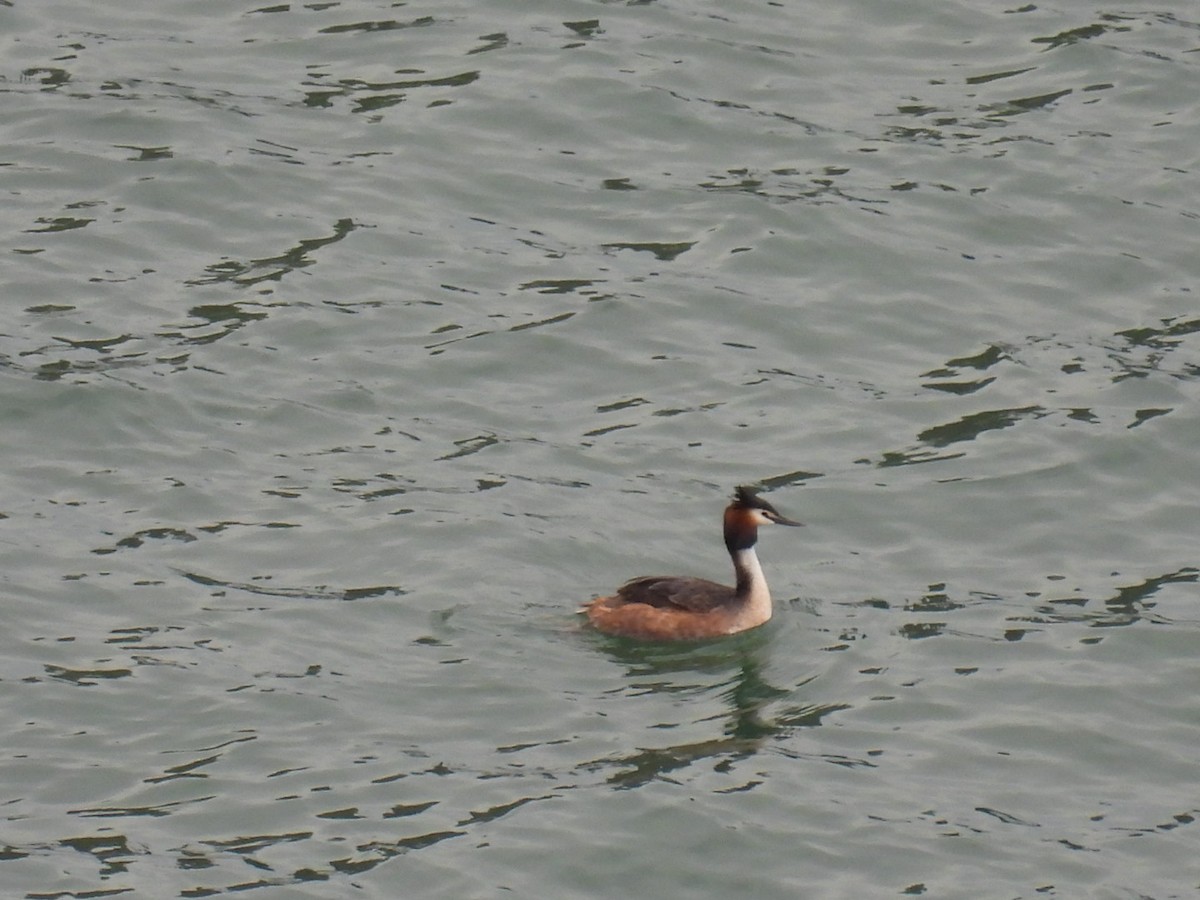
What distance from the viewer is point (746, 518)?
49.6 feet

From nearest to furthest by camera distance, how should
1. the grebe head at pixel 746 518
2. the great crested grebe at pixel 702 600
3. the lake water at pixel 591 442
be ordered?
the lake water at pixel 591 442
the great crested grebe at pixel 702 600
the grebe head at pixel 746 518

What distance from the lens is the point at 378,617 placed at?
1453 cm

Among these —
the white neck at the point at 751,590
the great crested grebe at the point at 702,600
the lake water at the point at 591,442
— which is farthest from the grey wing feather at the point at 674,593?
the lake water at the point at 591,442

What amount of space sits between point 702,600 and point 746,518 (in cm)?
60

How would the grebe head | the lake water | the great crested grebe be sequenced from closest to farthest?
the lake water, the great crested grebe, the grebe head

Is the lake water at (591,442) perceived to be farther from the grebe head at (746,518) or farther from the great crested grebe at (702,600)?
the grebe head at (746,518)

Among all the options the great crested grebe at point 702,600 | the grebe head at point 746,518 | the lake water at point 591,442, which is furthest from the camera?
the grebe head at point 746,518

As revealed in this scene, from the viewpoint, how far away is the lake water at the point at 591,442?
41.3ft

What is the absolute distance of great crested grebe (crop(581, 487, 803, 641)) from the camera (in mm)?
14859

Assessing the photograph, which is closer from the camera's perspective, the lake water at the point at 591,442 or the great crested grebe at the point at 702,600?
the lake water at the point at 591,442

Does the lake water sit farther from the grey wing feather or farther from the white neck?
the grey wing feather

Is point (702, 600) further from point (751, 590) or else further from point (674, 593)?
point (751, 590)

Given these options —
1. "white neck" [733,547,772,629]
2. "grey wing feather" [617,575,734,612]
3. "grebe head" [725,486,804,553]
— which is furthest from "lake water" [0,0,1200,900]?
"grebe head" [725,486,804,553]

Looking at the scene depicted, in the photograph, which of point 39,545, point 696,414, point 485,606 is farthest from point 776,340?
point 39,545
